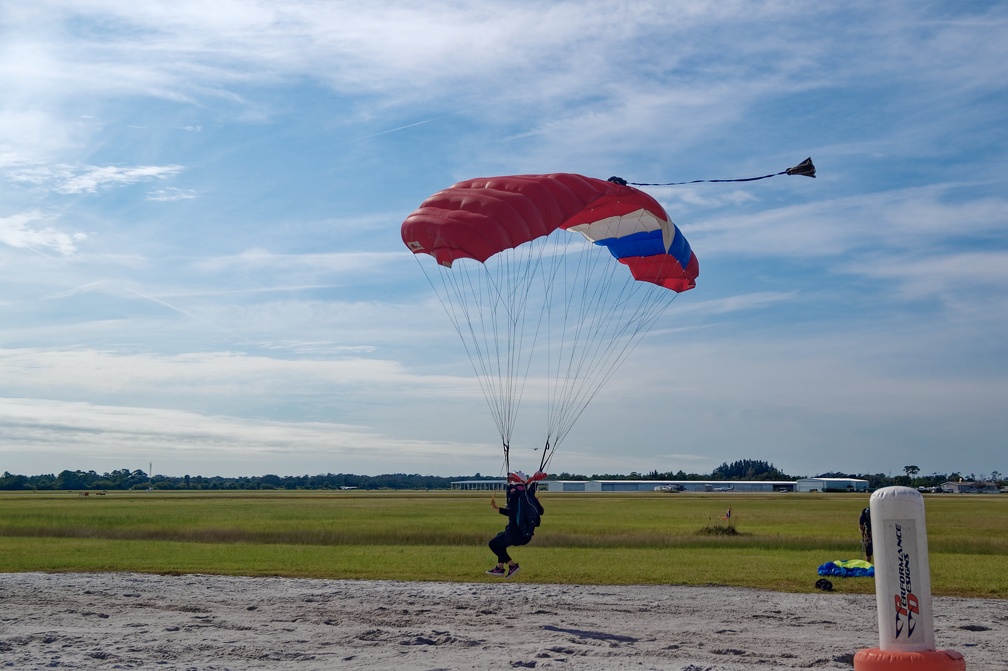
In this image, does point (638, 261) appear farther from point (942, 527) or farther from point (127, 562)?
point (942, 527)

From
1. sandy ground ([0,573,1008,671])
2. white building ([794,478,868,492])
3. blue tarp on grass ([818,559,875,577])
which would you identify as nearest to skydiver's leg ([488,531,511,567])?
sandy ground ([0,573,1008,671])

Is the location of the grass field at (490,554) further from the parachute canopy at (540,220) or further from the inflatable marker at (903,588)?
the inflatable marker at (903,588)

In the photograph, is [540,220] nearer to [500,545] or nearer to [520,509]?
[520,509]

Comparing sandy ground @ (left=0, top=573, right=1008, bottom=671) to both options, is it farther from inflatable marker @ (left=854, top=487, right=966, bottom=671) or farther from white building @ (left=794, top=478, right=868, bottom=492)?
white building @ (left=794, top=478, right=868, bottom=492)

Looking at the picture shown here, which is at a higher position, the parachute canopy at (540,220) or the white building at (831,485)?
the parachute canopy at (540,220)

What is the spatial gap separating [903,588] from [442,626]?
7190mm

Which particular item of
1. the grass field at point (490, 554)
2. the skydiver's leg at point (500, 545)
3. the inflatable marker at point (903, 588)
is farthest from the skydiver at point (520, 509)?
the inflatable marker at point (903, 588)

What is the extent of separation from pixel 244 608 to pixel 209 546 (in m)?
13.8

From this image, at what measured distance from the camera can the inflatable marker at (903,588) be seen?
638 cm

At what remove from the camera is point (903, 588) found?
253 inches

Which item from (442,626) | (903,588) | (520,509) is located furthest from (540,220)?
(903,588)

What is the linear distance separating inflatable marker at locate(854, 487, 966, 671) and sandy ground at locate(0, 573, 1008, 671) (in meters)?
3.32

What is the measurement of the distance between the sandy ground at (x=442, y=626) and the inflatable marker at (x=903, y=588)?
3.32m

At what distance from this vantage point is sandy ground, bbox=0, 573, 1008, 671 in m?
10.1
